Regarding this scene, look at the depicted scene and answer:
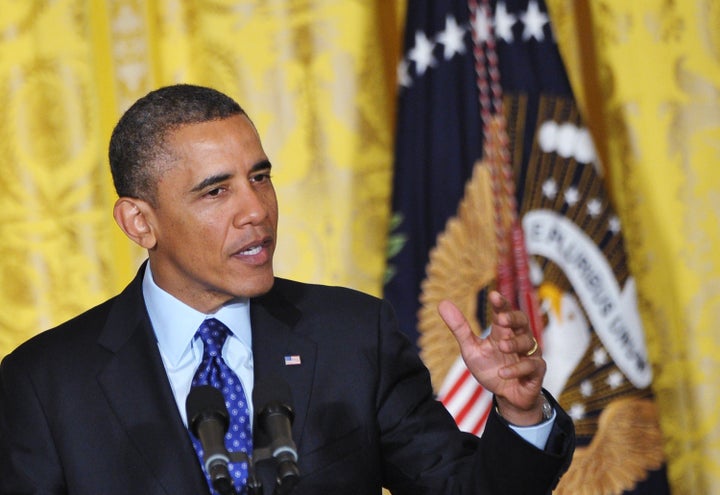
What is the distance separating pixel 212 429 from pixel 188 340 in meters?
0.67

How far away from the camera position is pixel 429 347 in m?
3.31

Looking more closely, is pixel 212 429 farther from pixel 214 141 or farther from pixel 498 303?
pixel 214 141

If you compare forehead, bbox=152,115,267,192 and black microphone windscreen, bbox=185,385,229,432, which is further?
forehead, bbox=152,115,267,192

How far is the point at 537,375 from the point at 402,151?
154 centimetres

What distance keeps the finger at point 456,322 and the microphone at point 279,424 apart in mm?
378

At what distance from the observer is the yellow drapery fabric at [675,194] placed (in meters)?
3.28

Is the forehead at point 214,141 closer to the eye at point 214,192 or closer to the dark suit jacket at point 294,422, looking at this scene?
the eye at point 214,192

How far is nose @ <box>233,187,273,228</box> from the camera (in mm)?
2098

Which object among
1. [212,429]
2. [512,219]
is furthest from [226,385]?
[512,219]

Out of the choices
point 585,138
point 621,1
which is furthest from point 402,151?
point 621,1

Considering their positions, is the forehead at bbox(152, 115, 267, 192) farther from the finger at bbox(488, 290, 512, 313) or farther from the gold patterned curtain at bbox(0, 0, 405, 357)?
the gold patterned curtain at bbox(0, 0, 405, 357)

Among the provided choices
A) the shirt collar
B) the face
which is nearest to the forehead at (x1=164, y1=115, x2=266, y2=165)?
the face

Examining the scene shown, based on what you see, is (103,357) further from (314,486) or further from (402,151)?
(402,151)

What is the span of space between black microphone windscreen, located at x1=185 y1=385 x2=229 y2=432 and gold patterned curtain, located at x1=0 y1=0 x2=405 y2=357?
6.23 ft
